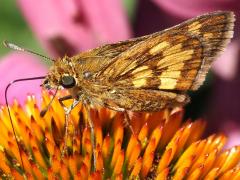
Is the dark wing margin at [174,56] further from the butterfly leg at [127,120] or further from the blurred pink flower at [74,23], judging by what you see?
the blurred pink flower at [74,23]

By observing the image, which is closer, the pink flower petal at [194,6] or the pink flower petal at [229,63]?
the pink flower petal at [194,6]

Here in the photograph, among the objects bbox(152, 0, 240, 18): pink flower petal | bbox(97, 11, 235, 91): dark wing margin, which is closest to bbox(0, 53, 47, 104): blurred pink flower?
bbox(152, 0, 240, 18): pink flower petal

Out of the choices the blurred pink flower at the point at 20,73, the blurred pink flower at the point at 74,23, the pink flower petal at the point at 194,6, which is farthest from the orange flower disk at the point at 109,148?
the blurred pink flower at the point at 74,23

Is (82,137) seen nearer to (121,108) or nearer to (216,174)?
(121,108)

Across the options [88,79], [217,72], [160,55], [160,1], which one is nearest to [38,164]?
[88,79]

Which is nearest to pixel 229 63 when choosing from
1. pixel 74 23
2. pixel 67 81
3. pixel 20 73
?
pixel 74 23
